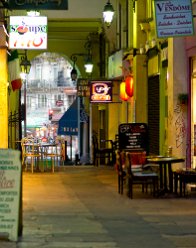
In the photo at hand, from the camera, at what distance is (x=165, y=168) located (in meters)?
17.3

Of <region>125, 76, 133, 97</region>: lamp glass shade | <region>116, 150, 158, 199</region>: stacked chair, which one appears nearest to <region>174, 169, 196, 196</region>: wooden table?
<region>116, 150, 158, 199</region>: stacked chair

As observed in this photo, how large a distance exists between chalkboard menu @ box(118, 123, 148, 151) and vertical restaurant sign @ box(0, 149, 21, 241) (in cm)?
1021

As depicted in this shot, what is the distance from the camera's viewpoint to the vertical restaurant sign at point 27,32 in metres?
19.9

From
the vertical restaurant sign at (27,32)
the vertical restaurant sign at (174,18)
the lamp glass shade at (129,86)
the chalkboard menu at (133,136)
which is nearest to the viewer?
the vertical restaurant sign at (174,18)

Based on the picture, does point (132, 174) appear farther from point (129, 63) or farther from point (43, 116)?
point (43, 116)

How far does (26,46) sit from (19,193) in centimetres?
1012

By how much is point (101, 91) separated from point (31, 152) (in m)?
4.98

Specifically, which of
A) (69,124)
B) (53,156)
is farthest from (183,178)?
(69,124)

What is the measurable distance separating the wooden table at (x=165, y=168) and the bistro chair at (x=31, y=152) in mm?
7407

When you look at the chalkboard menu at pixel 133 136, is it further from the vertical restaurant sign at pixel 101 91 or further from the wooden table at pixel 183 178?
the vertical restaurant sign at pixel 101 91

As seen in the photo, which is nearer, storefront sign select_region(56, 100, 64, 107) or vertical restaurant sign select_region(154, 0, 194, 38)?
vertical restaurant sign select_region(154, 0, 194, 38)

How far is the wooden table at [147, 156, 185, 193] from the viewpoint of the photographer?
16.6m

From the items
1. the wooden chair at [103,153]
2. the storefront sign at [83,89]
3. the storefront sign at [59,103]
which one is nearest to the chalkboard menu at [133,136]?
the wooden chair at [103,153]

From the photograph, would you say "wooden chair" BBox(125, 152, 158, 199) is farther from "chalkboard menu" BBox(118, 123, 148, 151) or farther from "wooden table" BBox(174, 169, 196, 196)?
"chalkboard menu" BBox(118, 123, 148, 151)
